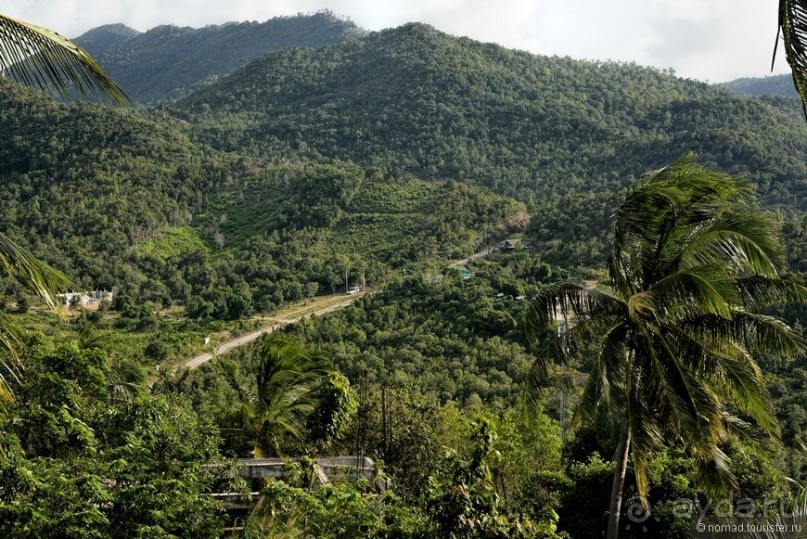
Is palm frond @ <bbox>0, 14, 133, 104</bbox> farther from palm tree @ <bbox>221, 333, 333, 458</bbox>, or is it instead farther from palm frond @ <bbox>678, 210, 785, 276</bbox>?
palm tree @ <bbox>221, 333, 333, 458</bbox>

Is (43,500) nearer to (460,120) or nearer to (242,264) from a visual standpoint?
(242,264)

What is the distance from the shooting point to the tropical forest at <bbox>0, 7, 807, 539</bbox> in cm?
552

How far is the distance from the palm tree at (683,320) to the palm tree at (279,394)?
17.1 feet

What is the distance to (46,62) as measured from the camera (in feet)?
11.8

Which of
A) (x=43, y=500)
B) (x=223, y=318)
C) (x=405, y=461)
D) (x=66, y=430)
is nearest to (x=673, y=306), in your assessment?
(x=43, y=500)

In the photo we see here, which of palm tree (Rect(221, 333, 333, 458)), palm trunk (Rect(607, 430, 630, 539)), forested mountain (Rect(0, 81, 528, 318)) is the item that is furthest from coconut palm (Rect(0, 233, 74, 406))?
forested mountain (Rect(0, 81, 528, 318))

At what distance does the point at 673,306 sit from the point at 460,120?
292 ft

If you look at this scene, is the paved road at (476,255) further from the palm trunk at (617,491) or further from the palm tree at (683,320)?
the palm trunk at (617,491)

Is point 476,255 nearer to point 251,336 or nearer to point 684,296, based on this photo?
point 251,336

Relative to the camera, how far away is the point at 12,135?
2562 inches

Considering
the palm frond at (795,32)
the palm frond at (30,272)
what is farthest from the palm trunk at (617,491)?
the palm frond at (30,272)

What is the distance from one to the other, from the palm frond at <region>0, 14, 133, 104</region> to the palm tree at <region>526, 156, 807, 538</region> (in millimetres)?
4212

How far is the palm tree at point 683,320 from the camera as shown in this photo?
560 cm

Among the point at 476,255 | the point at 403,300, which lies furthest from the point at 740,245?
the point at 476,255
